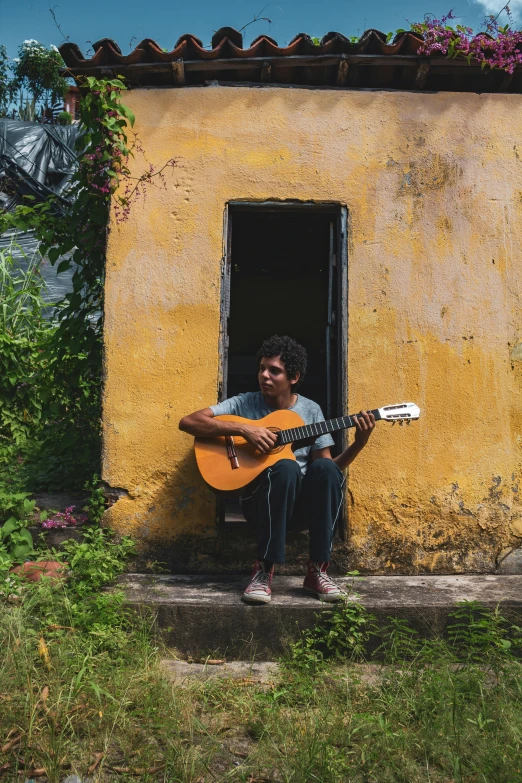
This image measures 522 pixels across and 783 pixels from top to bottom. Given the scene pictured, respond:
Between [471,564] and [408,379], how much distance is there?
1222mm

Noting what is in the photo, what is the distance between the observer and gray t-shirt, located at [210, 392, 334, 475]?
4020 mm

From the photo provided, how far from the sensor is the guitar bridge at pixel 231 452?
3857 mm

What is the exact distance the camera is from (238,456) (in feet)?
12.8

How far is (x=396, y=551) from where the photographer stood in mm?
4285

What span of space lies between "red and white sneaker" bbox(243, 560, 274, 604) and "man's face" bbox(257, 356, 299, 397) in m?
1.00

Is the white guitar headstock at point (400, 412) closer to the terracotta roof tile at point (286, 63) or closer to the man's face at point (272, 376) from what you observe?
the man's face at point (272, 376)

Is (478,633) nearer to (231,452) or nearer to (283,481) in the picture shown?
(283,481)

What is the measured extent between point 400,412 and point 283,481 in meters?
0.80

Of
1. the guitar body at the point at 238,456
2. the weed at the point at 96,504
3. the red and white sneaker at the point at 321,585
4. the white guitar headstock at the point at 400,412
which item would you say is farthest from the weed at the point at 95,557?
the white guitar headstock at the point at 400,412

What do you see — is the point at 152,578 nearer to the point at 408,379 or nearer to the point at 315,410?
the point at 315,410

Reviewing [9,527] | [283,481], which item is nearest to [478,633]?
[283,481]

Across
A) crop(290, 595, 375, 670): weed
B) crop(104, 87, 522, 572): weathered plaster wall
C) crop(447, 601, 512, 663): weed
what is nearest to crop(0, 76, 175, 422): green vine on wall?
crop(104, 87, 522, 572): weathered plaster wall

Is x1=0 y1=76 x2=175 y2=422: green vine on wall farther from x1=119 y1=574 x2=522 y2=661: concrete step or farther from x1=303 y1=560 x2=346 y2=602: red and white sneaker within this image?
x1=303 y1=560 x2=346 y2=602: red and white sneaker

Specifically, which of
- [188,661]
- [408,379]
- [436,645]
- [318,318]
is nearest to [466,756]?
[436,645]
